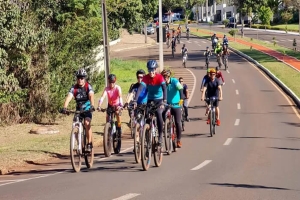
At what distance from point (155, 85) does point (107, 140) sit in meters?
2.48

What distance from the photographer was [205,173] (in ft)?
44.8

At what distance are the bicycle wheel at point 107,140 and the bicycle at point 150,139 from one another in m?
1.97

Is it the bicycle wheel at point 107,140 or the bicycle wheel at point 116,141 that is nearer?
the bicycle wheel at point 107,140

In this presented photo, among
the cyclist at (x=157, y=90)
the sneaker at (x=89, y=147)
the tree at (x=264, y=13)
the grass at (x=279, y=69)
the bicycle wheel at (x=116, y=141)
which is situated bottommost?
the grass at (x=279, y=69)

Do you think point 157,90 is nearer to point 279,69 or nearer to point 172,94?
point 172,94

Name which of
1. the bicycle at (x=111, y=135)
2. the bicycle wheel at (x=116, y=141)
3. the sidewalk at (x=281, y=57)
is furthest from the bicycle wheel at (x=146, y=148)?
the sidewalk at (x=281, y=57)

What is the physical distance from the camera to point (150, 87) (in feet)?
47.2

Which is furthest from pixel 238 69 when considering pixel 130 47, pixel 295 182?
pixel 295 182

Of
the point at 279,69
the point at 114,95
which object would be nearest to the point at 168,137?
A: the point at 114,95

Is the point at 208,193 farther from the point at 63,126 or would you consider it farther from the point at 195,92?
the point at 195,92

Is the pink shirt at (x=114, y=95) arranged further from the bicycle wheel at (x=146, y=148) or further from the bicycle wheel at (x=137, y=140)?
the bicycle wheel at (x=146, y=148)

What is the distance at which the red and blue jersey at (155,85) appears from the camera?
46.9 feet

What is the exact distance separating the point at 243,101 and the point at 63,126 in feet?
47.7

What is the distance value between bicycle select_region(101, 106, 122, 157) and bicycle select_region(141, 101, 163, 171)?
193 centimetres
